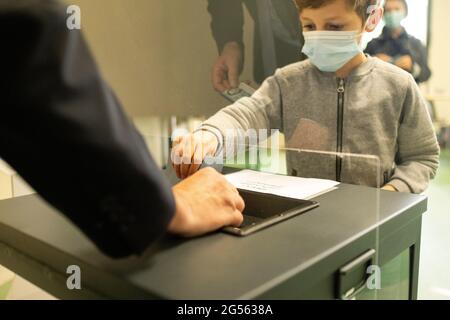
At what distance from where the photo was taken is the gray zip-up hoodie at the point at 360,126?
0.86 m

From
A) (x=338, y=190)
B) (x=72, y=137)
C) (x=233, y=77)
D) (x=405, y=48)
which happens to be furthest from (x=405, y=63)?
(x=72, y=137)

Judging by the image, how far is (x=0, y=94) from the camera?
1.18 ft

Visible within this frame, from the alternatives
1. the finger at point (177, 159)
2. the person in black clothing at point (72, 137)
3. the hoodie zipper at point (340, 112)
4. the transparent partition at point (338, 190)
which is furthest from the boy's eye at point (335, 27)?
the person in black clothing at point (72, 137)

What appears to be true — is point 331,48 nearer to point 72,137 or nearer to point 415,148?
point 415,148

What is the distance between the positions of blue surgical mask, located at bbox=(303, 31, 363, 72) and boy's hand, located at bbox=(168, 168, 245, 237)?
0.43 meters

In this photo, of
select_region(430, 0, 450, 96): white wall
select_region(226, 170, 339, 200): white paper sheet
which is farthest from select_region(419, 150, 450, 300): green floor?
select_region(226, 170, 339, 200): white paper sheet

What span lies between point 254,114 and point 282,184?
29cm

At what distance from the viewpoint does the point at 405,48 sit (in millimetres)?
835

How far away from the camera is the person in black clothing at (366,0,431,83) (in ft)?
2.70

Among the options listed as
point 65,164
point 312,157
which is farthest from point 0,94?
point 312,157

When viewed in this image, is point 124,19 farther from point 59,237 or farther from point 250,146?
point 59,237
